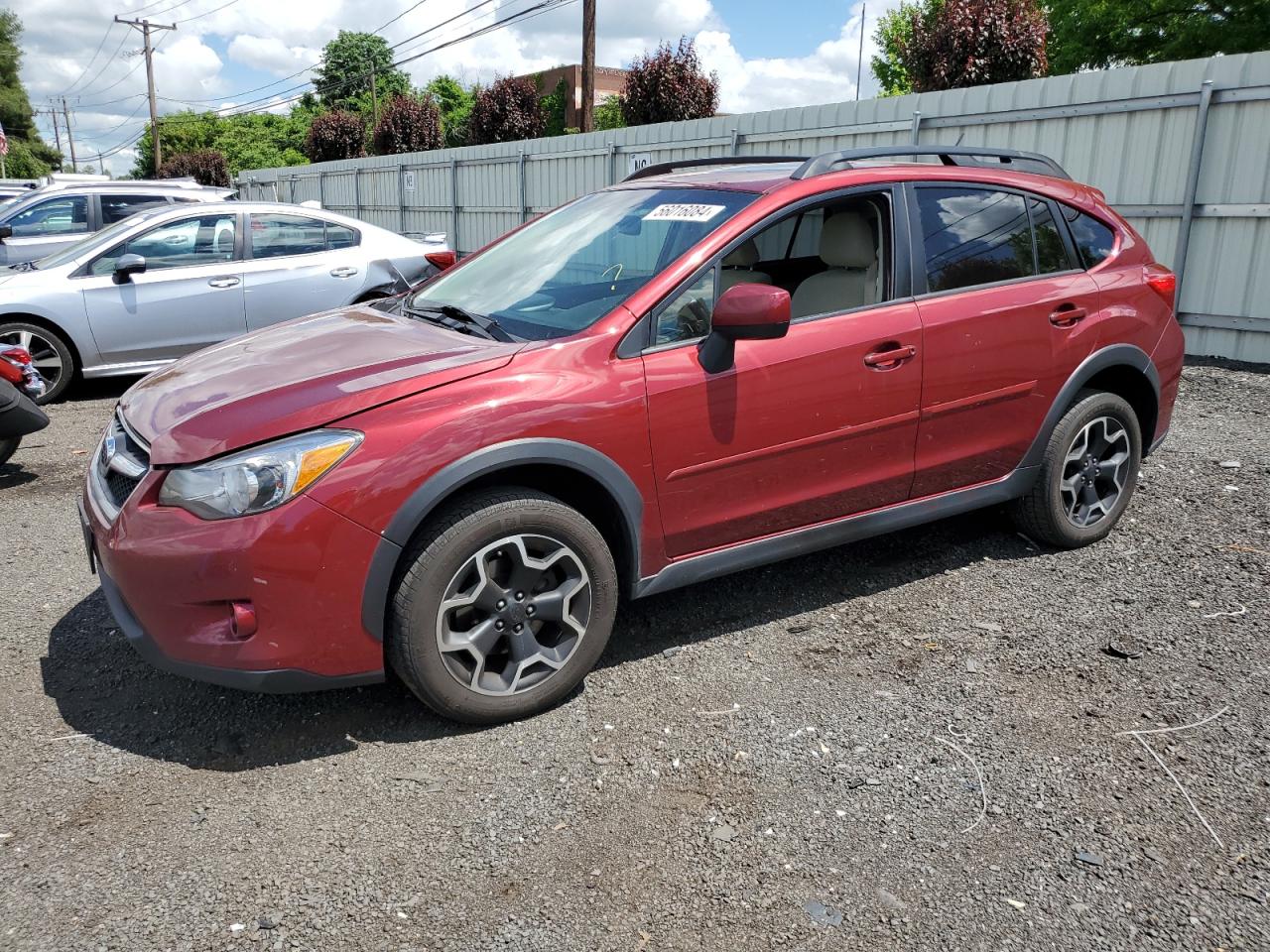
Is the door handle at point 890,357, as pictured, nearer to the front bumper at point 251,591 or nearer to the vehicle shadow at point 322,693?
the vehicle shadow at point 322,693

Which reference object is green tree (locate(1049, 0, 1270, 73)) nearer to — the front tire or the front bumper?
the front tire

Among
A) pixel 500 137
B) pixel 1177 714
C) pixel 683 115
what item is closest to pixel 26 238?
pixel 1177 714

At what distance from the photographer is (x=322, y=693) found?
142 inches

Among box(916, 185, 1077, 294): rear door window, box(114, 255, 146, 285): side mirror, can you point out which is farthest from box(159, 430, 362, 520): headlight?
box(114, 255, 146, 285): side mirror

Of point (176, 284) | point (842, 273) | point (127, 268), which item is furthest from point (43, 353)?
point (842, 273)

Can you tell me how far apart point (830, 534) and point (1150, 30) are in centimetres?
3580

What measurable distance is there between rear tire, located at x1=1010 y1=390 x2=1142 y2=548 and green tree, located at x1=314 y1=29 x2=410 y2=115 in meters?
79.7

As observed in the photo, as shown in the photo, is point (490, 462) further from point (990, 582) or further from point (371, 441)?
point (990, 582)

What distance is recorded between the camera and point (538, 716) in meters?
3.43

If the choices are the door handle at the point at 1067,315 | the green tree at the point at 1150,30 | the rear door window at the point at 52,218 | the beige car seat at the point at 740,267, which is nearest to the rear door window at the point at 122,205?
the rear door window at the point at 52,218

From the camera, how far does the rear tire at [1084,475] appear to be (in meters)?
4.57

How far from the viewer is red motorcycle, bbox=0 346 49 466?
596 centimetres

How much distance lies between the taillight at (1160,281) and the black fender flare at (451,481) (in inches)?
116

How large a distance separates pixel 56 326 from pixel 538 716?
6.89 meters
